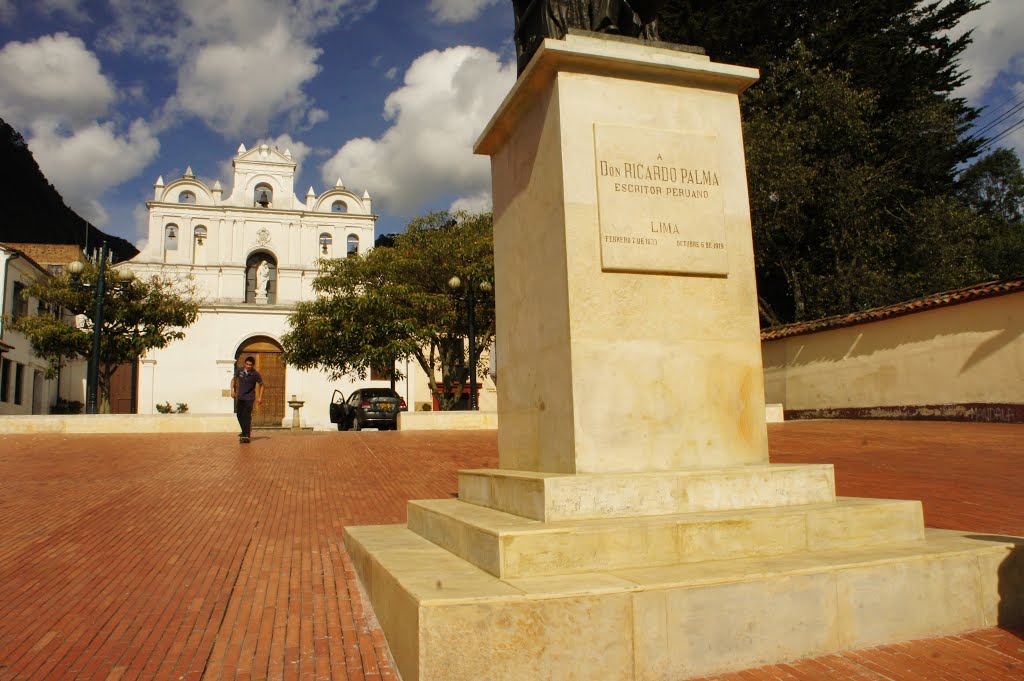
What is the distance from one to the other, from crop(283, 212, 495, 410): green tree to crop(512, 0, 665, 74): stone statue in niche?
54.5 ft

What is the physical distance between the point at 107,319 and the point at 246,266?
16469 millimetres

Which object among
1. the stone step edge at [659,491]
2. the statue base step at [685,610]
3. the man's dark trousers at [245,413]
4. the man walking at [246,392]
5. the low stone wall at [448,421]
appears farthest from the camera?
the low stone wall at [448,421]

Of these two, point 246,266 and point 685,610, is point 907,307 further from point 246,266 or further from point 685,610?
point 246,266

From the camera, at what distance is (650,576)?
106 inches

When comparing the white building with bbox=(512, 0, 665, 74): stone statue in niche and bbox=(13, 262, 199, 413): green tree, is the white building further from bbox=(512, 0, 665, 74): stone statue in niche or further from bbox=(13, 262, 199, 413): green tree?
bbox=(512, 0, 665, 74): stone statue in niche

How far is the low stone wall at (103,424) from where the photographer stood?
1452cm

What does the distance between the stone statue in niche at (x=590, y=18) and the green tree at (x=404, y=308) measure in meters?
16.6

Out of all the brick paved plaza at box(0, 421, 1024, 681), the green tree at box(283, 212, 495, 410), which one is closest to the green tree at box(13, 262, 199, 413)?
the green tree at box(283, 212, 495, 410)

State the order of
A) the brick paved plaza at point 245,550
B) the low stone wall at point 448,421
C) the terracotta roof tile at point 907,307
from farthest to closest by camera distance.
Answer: the low stone wall at point 448,421
the terracotta roof tile at point 907,307
the brick paved plaza at point 245,550

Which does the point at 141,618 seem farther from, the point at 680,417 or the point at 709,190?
the point at 709,190

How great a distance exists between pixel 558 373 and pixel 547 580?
118 centimetres

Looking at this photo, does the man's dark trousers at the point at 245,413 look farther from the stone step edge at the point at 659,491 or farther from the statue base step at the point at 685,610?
the statue base step at the point at 685,610

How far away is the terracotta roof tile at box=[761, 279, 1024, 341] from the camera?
14.4m

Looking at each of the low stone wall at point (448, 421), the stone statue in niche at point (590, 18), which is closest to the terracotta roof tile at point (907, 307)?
the low stone wall at point (448, 421)
